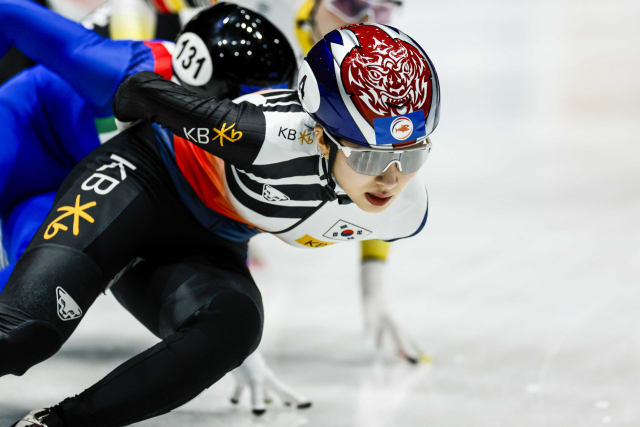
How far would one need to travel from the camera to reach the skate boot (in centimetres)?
180

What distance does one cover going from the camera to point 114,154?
7.53 ft

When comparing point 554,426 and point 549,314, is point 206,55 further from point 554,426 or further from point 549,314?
point 549,314

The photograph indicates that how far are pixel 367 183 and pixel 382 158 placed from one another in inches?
3.9

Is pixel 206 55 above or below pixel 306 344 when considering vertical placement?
above

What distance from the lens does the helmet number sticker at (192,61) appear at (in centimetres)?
244

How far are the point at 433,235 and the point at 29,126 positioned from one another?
2.97 metres

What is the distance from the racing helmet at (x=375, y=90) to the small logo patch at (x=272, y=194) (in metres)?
0.27

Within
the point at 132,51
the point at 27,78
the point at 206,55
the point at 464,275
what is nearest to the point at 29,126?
the point at 27,78

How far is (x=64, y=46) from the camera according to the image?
240 cm

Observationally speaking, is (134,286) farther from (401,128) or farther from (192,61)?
(401,128)

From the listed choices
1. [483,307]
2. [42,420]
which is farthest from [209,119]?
[483,307]

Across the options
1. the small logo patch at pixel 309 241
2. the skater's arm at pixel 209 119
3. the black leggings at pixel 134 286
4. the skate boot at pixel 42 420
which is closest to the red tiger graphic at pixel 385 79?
the skater's arm at pixel 209 119

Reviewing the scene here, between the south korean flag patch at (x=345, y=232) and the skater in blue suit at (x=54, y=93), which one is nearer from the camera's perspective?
the south korean flag patch at (x=345, y=232)

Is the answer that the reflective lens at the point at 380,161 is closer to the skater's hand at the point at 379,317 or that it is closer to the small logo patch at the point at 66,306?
the small logo patch at the point at 66,306
